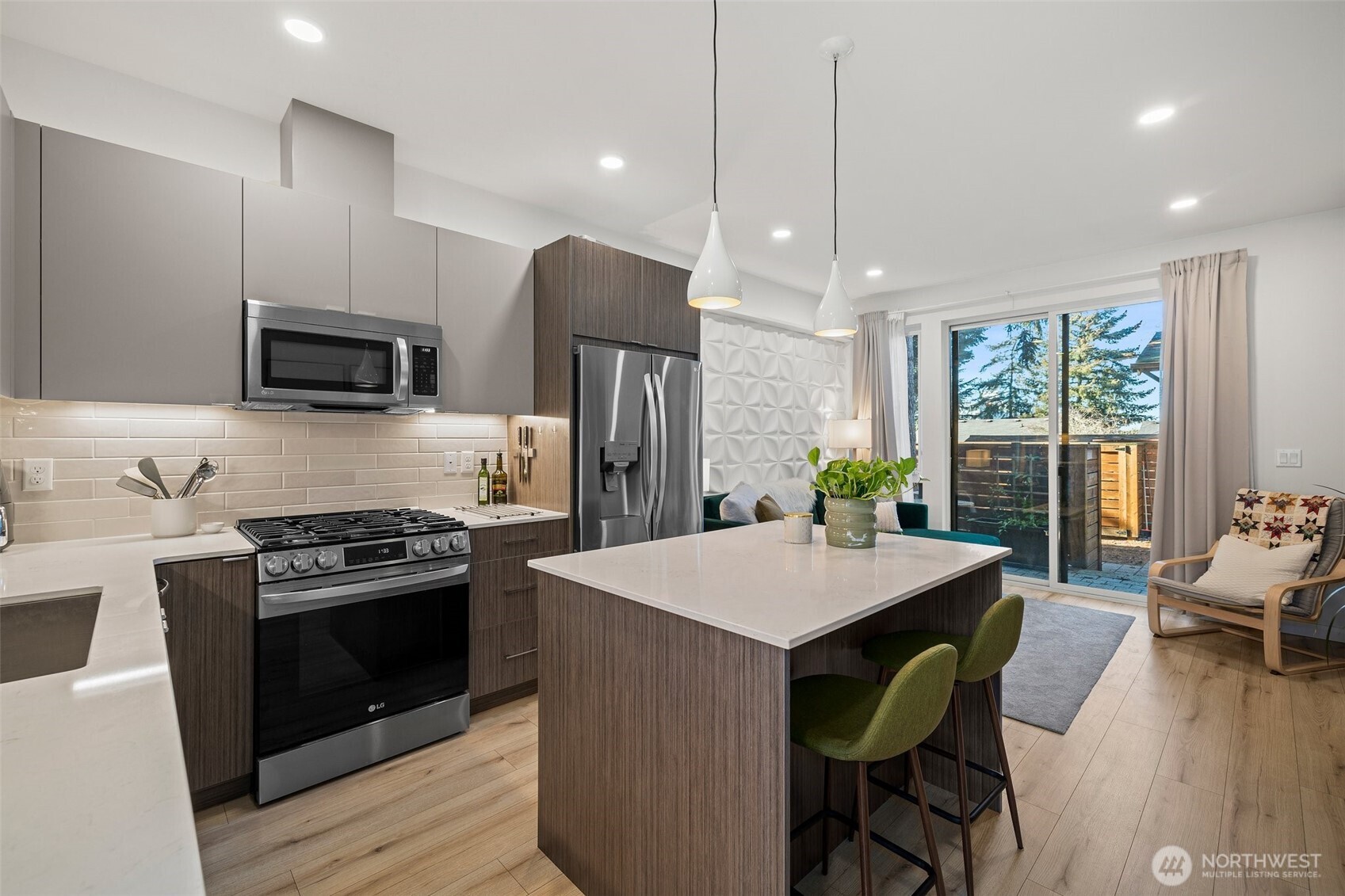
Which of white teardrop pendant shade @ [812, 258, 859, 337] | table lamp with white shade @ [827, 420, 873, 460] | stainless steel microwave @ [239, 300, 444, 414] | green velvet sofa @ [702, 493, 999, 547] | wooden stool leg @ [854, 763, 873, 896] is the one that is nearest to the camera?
wooden stool leg @ [854, 763, 873, 896]

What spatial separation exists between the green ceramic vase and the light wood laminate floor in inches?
36.9

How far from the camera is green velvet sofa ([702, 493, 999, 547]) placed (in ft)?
13.6

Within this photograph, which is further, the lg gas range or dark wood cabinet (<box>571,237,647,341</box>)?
dark wood cabinet (<box>571,237,647,341</box>)

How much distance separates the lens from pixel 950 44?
88.8 inches

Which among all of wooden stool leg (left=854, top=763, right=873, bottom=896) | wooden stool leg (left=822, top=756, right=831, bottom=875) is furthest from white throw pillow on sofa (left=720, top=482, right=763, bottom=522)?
wooden stool leg (left=854, top=763, right=873, bottom=896)

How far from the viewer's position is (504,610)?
2838mm

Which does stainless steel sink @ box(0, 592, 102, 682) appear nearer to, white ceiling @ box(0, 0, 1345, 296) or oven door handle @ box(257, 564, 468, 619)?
oven door handle @ box(257, 564, 468, 619)

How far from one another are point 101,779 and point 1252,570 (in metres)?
4.97

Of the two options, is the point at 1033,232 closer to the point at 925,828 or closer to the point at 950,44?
the point at 950,44

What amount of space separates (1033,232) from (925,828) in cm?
414

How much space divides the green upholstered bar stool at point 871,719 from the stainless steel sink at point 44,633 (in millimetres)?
1595

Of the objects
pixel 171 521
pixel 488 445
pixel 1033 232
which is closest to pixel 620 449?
pixel 488 445

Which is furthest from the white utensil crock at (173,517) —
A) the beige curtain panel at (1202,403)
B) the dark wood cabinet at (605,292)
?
the beige curtain panel at (1202,403)

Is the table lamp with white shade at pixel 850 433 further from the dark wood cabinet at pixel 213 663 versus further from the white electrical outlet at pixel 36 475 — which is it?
the white electrical outlet at pixel 36 475
